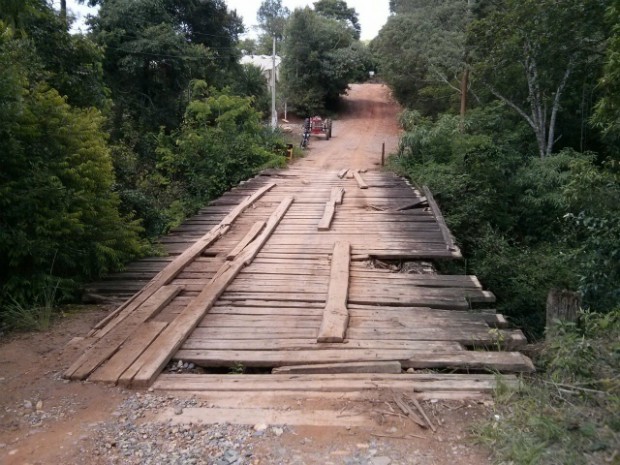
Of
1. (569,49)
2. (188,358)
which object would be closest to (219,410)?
(188,358)

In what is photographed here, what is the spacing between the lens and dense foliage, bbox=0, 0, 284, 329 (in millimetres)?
5762

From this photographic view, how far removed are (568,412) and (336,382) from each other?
160 centimetres

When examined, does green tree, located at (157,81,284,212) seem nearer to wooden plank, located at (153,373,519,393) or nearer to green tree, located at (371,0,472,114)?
green tree, located at (371,0,472,114)

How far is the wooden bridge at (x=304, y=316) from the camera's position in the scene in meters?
4.33

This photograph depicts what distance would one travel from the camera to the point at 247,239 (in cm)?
866

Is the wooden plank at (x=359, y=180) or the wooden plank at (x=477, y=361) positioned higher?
the wooden plank at (x=359, y=180)

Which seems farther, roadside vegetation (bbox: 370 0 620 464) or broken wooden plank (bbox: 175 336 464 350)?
broken wooden plank (bbox: 175 336 464 350)

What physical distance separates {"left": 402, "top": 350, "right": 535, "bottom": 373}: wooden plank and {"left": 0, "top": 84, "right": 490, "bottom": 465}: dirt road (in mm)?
665

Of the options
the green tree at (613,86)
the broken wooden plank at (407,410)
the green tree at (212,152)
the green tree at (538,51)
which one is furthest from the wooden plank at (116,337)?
the green tree at (538,51)

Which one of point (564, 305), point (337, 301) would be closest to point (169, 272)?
point (337, 301)

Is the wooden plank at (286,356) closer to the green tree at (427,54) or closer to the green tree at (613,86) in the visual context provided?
the green tree at (613,86)

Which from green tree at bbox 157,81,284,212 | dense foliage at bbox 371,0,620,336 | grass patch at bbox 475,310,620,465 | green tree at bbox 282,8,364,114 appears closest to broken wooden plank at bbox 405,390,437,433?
grass patch at bbox 475,310,620,465

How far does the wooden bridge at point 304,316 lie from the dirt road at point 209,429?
24 cm

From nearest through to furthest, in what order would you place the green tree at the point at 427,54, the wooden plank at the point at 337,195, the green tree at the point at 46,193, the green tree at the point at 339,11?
the green tree at the point at 46,193 → the wooden plank at the point at 337,195 → the green tree at the point at 427,54 → the green tree at the point at 339,11
